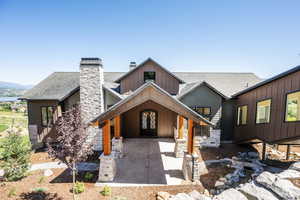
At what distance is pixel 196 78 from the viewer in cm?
1528

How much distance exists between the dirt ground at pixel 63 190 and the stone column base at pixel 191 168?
488mm

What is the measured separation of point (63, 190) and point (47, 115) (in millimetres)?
7112

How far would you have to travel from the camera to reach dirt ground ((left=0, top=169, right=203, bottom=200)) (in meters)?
5.05

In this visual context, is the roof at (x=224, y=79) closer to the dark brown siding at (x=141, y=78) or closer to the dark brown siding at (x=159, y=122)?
the dark brown siding at (x=141, y=78)

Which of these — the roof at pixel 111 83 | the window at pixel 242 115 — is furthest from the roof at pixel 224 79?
the window at pixel 242 115

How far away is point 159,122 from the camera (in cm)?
1152

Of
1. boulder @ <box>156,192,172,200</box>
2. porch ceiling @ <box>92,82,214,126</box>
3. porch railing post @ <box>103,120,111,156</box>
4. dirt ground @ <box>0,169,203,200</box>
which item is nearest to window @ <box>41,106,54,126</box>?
dirt ground @ <box>0,169,203,200</box>

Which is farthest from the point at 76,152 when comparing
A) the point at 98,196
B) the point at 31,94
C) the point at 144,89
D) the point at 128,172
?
the point at 31,94

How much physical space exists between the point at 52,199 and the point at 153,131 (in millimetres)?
7719

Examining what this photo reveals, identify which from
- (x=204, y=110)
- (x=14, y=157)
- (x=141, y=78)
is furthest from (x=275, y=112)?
(x=14, y=157)

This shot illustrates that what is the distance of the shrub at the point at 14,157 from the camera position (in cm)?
627

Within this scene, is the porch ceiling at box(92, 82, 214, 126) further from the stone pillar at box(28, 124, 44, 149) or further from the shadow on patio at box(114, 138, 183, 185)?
the stone pillar at box(28, 124, 44, 149)

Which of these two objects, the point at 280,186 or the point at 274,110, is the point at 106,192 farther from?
the point at 274,110

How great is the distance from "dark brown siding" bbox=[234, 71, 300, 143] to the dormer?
527 centimetres
